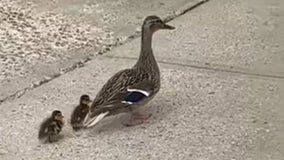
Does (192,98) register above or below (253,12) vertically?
below

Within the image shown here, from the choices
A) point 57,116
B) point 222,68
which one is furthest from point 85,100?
point 222,68

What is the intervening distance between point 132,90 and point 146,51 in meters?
0.49

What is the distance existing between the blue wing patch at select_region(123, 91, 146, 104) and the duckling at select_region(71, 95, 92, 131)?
1.04ft

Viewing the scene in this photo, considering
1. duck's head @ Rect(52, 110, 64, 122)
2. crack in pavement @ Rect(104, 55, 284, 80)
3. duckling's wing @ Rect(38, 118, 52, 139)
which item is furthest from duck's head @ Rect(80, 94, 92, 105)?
crack in pavement @ Rect(104, 55, 284, 80)

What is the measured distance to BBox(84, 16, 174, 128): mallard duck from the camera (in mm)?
5660

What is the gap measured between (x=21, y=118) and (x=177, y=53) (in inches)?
79.9

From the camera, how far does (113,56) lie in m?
7.48

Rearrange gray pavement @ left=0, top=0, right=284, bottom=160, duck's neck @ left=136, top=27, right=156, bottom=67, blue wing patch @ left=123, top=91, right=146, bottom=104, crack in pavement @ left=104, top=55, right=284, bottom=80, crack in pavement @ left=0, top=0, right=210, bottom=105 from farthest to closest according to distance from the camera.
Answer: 1. crack in pavement @ left=104, top=55, right=284, bottom=80
2. crack in pavement @ left=0, top=0, right=210, bottom=105
3. duck's neck @ left=136, top=27, right=156, bottom=67
4. blue wing patch @ left=123, top=91, right=146, bottom=104
5. gray pavement @ left=0, top=0, right=284, bottom=160

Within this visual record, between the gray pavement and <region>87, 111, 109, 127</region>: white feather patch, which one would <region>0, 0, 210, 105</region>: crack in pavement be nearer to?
the gray pavement

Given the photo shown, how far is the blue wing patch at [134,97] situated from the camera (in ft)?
18.9

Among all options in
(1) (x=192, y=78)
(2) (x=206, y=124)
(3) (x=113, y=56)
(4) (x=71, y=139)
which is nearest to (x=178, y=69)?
(1) (x=192, y=78)

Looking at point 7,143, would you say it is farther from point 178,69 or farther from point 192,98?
point 178,69

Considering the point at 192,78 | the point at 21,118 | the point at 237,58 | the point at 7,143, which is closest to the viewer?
the point at 7,143

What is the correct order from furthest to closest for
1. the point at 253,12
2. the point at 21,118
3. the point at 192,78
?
the point at 253,12 → the point at 192,78 → the point at 21,118
